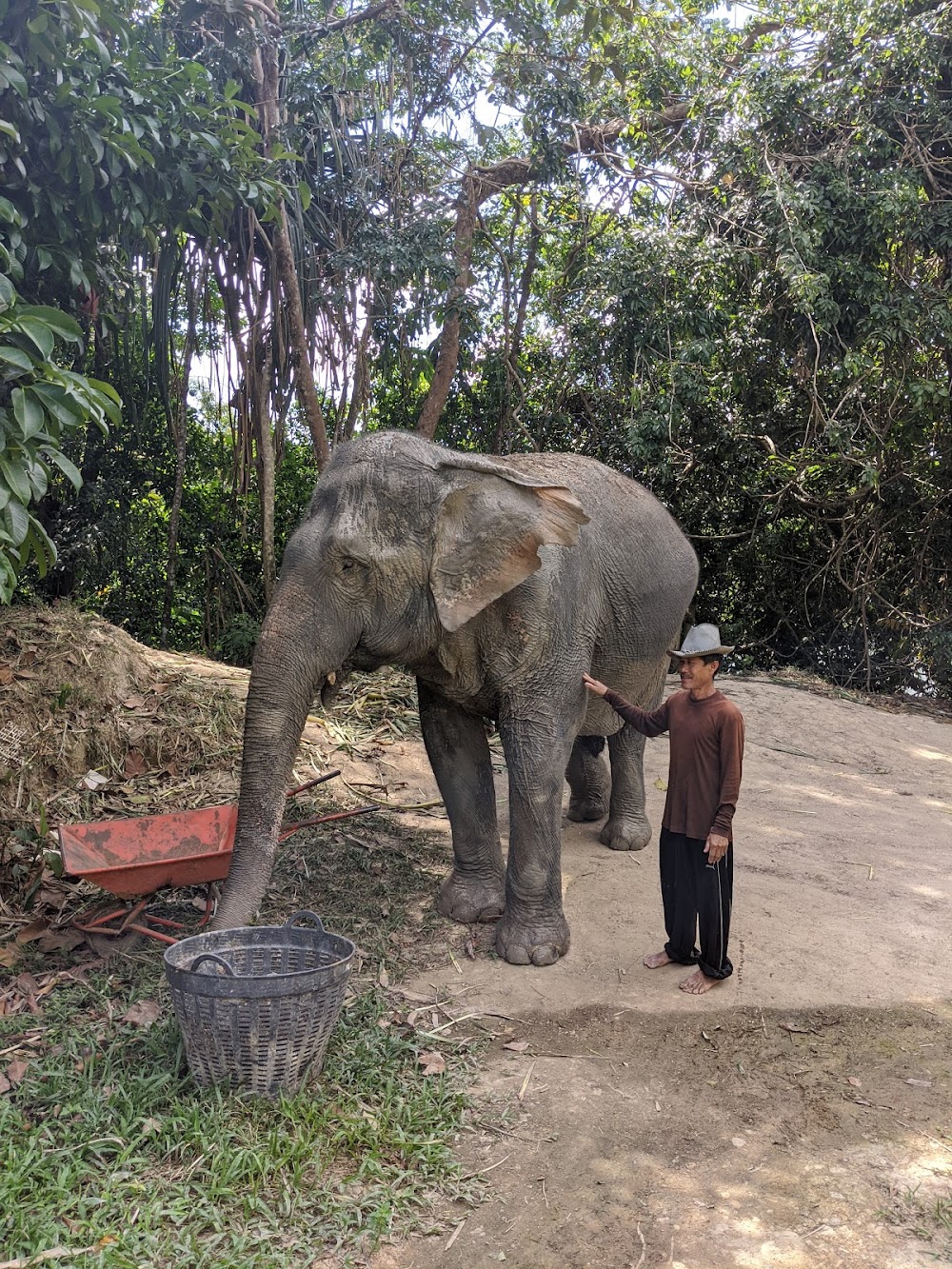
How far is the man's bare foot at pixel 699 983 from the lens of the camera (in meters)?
4.51

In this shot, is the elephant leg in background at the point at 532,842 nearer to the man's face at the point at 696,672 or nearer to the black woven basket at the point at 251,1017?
the man's face at the point at 696,672

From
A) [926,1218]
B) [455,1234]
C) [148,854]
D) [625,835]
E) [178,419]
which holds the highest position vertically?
[178,419]

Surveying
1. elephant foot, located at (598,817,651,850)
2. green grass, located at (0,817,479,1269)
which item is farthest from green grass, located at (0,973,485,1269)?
elephant foot, located at (598,817,651,850)

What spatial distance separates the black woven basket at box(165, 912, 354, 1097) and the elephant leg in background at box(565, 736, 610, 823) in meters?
3.60

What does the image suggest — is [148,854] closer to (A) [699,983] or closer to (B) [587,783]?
(A) [699,983]

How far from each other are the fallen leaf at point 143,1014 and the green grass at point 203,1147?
0.13ft

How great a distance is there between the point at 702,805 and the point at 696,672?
0.57 m

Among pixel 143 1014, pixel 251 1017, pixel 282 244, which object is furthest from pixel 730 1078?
pixel 282 244

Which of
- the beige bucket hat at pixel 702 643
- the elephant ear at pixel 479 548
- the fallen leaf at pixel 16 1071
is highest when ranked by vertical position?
the elephant ear at pixel 479 548

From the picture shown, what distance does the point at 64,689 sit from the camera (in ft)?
22.0

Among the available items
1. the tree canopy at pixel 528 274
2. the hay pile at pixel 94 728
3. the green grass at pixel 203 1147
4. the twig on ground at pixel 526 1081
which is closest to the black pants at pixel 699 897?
the twig on ground at pixel 526 1081

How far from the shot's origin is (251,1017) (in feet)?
10.9

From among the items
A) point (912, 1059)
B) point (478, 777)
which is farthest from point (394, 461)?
point (912, 1059)

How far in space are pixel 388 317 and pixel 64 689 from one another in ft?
15.4
